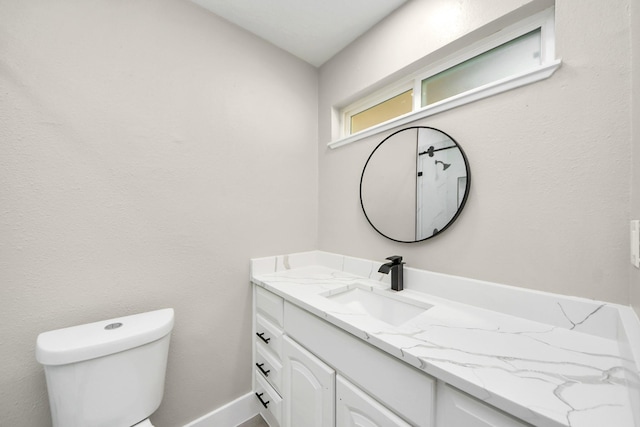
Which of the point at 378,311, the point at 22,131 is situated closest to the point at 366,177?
the point at 378,311

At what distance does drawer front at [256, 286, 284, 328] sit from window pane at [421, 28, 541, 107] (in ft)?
4.46

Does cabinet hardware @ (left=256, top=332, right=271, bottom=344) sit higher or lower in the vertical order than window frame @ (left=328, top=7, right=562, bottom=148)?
lower

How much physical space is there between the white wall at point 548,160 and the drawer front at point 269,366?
903 millimetres

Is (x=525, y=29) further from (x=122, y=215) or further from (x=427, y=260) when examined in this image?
(x=122, y=215)

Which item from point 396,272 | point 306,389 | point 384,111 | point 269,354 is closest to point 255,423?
point 269,354

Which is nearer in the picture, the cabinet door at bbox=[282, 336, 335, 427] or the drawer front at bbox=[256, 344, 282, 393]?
the cabinet door at bbox=[282, 336, 335, 427]

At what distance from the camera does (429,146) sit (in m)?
1.20

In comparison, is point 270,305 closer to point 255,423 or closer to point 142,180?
point 255,423

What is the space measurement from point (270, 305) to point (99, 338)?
2.31ft

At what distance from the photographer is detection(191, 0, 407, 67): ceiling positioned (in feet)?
4.25

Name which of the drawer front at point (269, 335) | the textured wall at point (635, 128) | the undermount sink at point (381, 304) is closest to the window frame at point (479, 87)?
the textured wall at point (635, 128)

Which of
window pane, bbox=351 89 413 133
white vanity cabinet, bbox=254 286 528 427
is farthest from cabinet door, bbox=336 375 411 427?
window pane, bbox=351 89 413 133

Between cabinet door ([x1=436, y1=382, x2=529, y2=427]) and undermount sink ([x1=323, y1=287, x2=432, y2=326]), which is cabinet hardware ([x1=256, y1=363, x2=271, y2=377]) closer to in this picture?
undermount sink ([x1=323, y1=287, x2=432, y2=326])

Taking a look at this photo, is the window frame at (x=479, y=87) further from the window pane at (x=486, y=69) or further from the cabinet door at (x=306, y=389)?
the cabinet door at (x=306, y=389)
